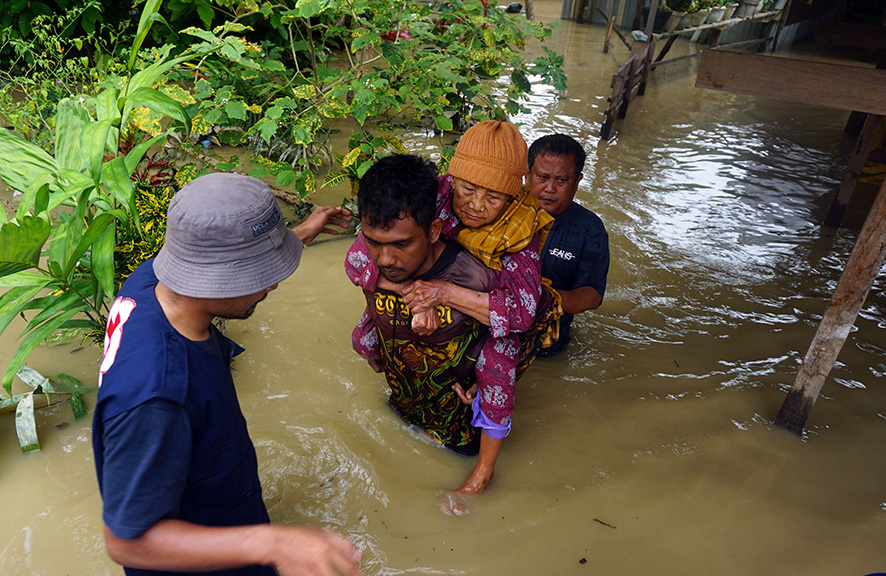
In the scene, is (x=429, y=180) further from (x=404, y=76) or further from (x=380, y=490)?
(x=404, y=76)

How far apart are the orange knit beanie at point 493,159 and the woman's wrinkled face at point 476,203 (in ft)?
0.11

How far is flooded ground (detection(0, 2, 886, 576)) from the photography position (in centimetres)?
231

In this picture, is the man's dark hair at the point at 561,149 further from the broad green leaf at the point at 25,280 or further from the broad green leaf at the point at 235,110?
the broad green leaf at the point at 25,280

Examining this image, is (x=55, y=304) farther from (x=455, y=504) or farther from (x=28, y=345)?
(x=455, y=504)

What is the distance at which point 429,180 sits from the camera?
189 cm

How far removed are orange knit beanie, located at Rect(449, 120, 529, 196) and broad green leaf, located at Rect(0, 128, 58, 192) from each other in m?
1.80

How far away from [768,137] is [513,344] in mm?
7454

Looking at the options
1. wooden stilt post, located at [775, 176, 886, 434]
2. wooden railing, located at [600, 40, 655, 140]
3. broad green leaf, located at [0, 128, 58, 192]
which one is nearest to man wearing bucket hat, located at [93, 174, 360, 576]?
broad green leaf, located at [0, 128, 58, 192]

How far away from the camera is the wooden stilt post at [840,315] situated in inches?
100


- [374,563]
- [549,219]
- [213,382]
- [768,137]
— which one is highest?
[549,219]

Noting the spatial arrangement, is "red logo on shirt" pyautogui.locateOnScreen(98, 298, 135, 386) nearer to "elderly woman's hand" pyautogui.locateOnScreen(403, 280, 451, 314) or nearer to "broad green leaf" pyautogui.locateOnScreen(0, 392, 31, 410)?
"elderly woman's hand" pyautogui.locateOnScreen(403, 280, 451, 314)

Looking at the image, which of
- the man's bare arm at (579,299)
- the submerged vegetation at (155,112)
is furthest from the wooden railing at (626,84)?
the man's bare arm at (579,299)

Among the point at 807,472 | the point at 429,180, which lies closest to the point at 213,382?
the point at 429,180

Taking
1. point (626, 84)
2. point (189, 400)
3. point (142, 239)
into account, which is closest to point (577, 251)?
point (189, 400)
